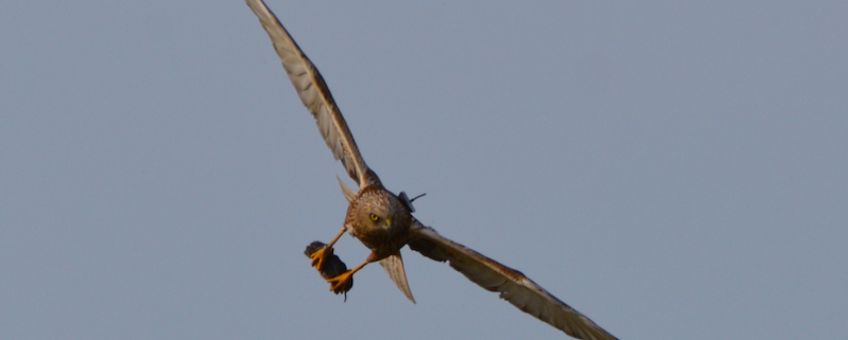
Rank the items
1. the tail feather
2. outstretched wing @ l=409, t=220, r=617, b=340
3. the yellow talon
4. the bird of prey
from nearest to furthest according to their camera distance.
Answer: outstretched wing @ l=409, t=220, r=617, b=340 < the bird of prey < the tail feather < the yellow talon

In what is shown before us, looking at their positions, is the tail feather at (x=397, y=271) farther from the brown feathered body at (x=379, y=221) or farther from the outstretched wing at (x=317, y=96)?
the outstretched wing at (x=317, y=96)

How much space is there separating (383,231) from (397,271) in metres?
0.68

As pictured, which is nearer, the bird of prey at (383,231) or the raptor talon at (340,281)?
the bird of prey at (383,231)

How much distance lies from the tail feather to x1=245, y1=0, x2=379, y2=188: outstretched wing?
2.67 ft

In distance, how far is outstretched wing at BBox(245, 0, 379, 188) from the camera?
17047mm

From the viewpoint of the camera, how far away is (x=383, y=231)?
1645 cm

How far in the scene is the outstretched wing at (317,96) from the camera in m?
17.0

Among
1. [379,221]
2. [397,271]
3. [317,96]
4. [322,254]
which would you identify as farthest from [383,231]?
[317,96]

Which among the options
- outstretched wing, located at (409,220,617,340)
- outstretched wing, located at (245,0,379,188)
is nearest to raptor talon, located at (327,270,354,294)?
outstretched wing, located at (409,220,617,340)

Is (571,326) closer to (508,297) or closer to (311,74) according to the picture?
(508,297)

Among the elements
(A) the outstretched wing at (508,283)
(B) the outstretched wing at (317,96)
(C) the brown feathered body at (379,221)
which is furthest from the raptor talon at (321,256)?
(A) the outstretched wing at (508,283)

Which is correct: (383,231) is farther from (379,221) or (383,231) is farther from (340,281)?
(340,281)

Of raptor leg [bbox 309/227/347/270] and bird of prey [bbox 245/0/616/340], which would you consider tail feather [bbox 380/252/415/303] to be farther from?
raptor leg [bbox 309/227/347/270]

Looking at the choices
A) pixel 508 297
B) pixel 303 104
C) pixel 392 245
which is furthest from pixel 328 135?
pixel 508 297
